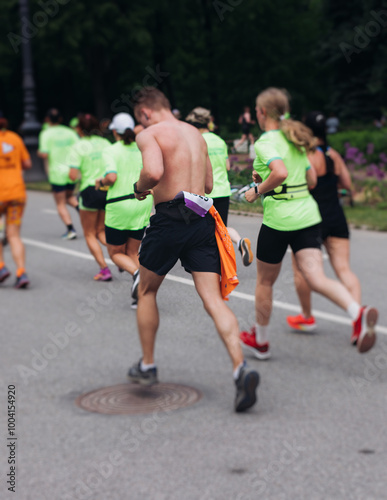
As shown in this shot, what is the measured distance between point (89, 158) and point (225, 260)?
25.9 inches

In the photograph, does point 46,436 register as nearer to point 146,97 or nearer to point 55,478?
point 55,478

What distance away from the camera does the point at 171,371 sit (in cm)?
1898

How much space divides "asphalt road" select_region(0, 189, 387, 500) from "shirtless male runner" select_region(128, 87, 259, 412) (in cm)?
10

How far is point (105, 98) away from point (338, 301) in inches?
1562

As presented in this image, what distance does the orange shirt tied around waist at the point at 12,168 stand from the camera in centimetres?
730

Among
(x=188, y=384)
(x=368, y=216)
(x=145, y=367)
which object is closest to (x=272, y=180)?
(x=145, y=367)

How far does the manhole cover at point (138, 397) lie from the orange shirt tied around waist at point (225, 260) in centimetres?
1847

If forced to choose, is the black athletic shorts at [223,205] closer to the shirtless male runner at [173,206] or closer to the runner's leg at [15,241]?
the shirtless male runner at [173,206]

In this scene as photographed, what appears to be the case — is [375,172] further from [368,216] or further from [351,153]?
[368,216]

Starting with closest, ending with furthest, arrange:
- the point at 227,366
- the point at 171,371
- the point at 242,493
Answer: the point at 171,371, the point at 227,366, the point at 242,493

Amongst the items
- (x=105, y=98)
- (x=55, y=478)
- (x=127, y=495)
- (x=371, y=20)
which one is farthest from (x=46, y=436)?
(x=371, y=20)

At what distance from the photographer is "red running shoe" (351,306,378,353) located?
511cm

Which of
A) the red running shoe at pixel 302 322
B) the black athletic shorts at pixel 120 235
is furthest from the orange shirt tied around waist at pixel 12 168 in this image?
the black athletic shorts at pixel 120 235

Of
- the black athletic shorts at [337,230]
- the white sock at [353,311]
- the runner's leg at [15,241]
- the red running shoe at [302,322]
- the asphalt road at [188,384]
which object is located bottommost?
the asphalt road at [188,384]
